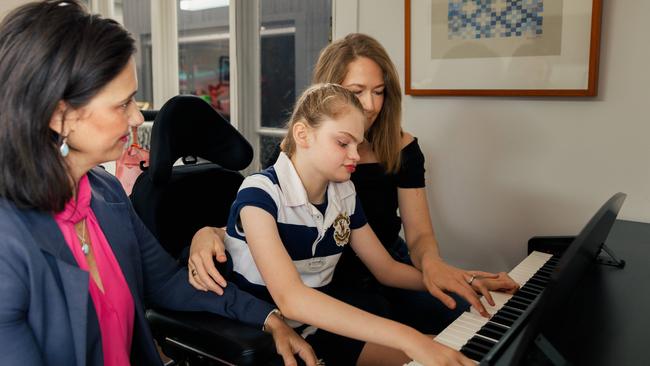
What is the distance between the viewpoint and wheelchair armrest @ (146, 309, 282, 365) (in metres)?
1.08

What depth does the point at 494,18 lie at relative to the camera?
200 cm

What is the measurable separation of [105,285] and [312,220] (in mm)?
507

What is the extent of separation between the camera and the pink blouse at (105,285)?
1.04 meters

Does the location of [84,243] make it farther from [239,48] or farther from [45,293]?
[239,48]

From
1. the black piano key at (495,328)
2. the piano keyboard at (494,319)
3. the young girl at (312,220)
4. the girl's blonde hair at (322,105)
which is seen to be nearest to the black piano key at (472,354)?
the piano keyboard at (494,319)

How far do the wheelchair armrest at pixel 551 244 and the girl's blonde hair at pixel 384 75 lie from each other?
1.60ft

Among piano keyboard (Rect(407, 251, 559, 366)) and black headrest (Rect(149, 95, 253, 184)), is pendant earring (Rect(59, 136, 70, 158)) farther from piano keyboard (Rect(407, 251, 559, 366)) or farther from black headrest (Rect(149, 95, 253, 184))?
piano keyboard (Rect(407, 251, 559, 366))

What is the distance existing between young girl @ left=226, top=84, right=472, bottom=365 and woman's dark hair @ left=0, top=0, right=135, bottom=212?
17.4 inches

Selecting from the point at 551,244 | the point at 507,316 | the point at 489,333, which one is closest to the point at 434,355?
the point at 489,333

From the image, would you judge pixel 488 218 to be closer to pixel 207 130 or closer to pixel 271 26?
pixel 207 130

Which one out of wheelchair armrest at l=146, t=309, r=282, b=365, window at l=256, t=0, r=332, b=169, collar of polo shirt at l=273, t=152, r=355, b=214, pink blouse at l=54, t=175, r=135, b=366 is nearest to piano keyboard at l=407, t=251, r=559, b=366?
wheelchair armrest at l=146, t=309, r=282, b=365

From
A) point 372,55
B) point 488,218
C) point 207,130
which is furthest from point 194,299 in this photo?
point 488,218

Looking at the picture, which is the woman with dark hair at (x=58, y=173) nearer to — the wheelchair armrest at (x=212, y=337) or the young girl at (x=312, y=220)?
the wheelchair armrest at (x=212, y=337)

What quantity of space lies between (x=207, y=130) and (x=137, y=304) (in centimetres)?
53
